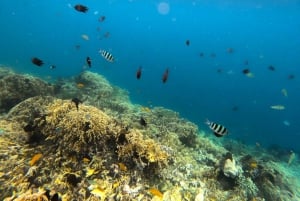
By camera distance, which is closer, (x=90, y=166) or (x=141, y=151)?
(x=90, y=166)

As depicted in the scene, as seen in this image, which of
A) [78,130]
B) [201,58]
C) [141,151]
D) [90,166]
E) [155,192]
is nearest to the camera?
[155,192]

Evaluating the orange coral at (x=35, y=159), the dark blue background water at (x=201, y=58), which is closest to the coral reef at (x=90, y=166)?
the orange coral at (x=35, y=159)

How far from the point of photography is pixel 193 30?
120375mm

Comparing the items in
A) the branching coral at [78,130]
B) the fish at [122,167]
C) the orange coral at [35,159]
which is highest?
the branching coral at [78,130]

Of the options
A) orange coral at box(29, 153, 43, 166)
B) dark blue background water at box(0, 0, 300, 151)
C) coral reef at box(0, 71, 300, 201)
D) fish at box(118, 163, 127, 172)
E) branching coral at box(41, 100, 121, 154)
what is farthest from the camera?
dark blue background water at box(0, 0, 300, 151)

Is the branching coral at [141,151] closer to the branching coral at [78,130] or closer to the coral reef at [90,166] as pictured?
the coral reef at [90,166]

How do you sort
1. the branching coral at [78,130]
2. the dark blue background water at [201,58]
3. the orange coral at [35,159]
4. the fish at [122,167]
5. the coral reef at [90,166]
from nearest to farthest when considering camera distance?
the coral reef at [90,166], the orange coral at [35,159], the fish at [122,167], the branching coral at [78,130], the dark blue background water at [201,58]

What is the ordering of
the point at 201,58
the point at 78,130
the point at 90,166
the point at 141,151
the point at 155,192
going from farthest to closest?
the point at 201,58
the point at 141,151
the point at 78,130
the point at 90,166
the point at 155,192

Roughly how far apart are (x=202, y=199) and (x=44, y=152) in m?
3.93

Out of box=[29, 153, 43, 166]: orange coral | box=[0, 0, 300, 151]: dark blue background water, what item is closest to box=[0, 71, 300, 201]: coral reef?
box=[29, 153, 43, 166]: orange coral

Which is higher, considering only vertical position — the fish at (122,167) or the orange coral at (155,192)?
the fish at (122,167)

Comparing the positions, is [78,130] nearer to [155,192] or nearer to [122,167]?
[122,167]

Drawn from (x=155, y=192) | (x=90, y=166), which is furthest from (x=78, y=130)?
(x=155, y=192)

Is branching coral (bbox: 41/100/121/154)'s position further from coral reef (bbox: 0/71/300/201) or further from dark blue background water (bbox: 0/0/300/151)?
dark blue background water (bbox: 0/0/300/151)
